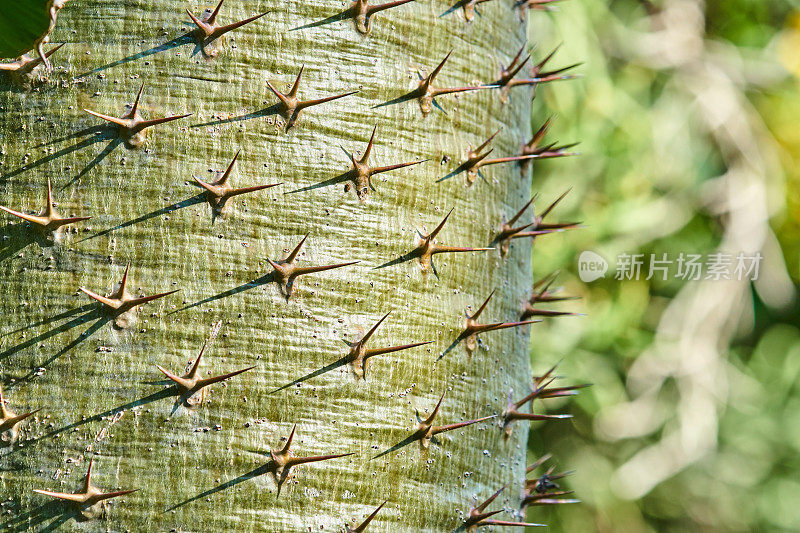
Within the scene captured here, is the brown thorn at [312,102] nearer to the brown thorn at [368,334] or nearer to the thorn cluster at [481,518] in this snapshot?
the brown thorn at [368,334]

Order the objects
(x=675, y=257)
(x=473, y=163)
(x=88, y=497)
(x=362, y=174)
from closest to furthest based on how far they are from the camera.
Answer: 1. (x=88, y=497)
2. (x=362, y=174)
3. (x=473, y=163)
4. (x=675, y=257)

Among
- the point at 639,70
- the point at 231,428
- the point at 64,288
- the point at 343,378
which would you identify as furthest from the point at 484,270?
the point at 639,70

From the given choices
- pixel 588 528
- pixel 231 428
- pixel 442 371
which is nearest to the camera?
pixel 231 428

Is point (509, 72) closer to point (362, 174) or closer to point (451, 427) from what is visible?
point (362, 174)

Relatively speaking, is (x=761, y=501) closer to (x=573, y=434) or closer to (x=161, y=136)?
(x=573, y=434)

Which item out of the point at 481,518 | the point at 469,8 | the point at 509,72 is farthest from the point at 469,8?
the point at 481,518

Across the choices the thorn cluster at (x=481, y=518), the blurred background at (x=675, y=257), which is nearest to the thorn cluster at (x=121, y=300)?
the thorn cluster at (x=481, y=518)
